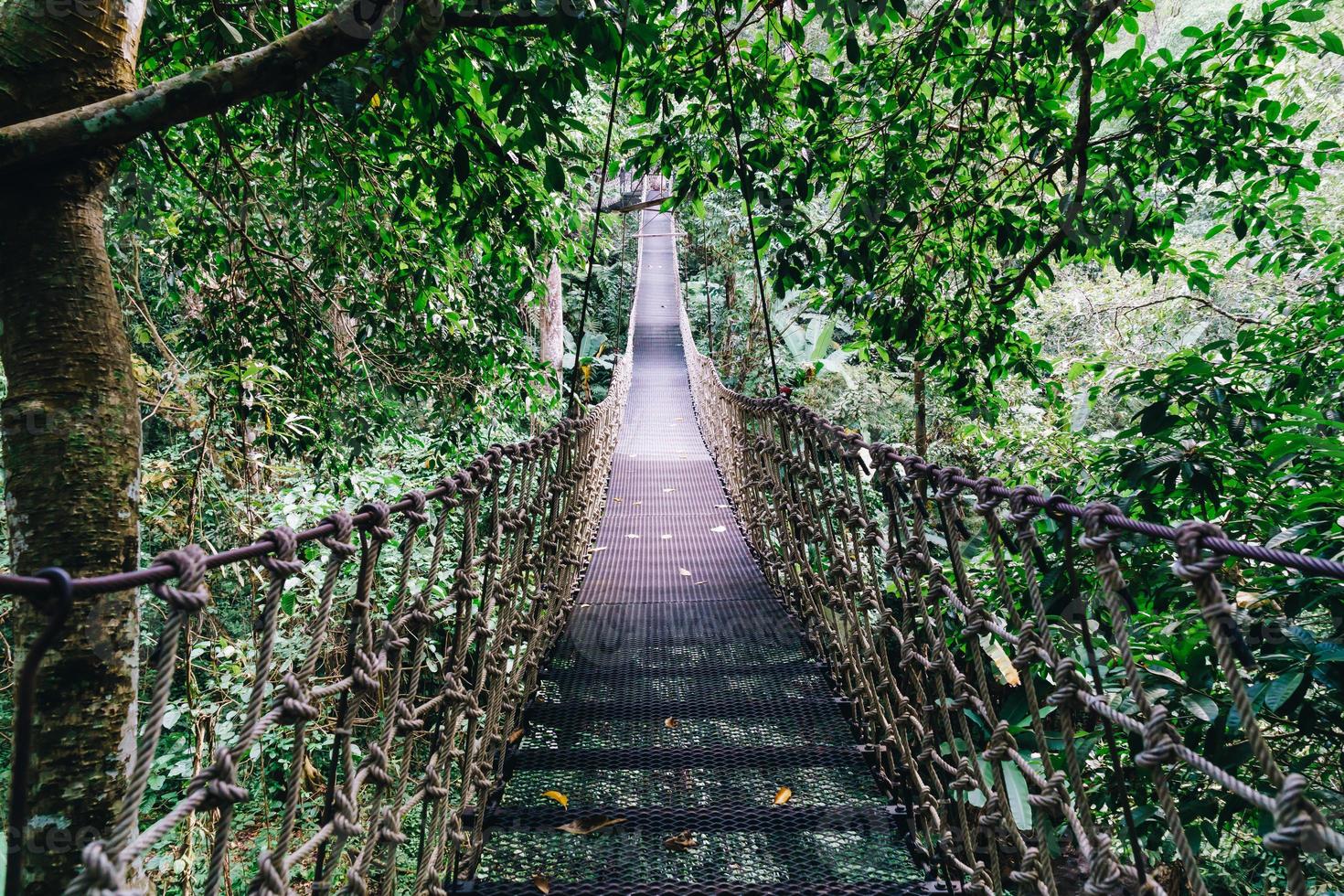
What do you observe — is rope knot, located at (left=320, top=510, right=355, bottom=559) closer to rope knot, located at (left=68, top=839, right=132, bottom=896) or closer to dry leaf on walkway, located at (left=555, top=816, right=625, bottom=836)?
rope knot, located at (left=68, top=839, right=132, bottom=896)

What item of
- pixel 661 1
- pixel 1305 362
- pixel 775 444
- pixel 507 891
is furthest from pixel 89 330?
pixel 1305 362

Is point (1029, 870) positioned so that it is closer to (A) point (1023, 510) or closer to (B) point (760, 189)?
(A) point (1023, 510)

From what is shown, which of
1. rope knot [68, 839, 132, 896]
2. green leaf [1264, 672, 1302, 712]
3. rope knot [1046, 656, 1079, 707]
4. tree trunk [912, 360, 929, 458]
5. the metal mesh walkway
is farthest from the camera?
tree trunk [912, 360, 929, 458]

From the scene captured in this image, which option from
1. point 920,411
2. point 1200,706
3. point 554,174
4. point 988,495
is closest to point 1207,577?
point 988,495

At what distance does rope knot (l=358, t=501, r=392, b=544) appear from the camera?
97 cm

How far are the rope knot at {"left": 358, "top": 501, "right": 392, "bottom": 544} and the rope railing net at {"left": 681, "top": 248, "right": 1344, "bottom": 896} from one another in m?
0.85

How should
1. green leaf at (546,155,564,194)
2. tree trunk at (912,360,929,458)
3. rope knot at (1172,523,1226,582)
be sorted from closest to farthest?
rope knot at (1172,523,1226,582), green leaf at (546,155,564,194), tree trunk at (912,360,929,458)

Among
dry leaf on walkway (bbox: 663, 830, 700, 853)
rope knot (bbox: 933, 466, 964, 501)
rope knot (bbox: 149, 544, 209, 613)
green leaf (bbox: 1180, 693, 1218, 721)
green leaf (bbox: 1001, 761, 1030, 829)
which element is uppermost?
rope knot (bbox: 933, 466, 964, 501)

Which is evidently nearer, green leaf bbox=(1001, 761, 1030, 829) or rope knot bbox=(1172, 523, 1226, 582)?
rope knot bbox=(1172, 523, 1226, 582)

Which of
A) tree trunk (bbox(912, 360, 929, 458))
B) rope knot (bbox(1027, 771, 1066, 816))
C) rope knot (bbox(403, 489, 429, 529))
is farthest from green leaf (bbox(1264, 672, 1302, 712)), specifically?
tree trunk (bbox(912, 360, 929, 458))

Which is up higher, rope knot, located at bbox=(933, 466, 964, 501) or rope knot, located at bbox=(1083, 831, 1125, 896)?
rope knot, located at bbox=(933, 466, 964, 501)

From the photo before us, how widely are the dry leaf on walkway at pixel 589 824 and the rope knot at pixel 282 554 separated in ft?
2.81

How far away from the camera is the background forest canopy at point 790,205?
1531mm

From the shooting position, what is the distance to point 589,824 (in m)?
1.38
